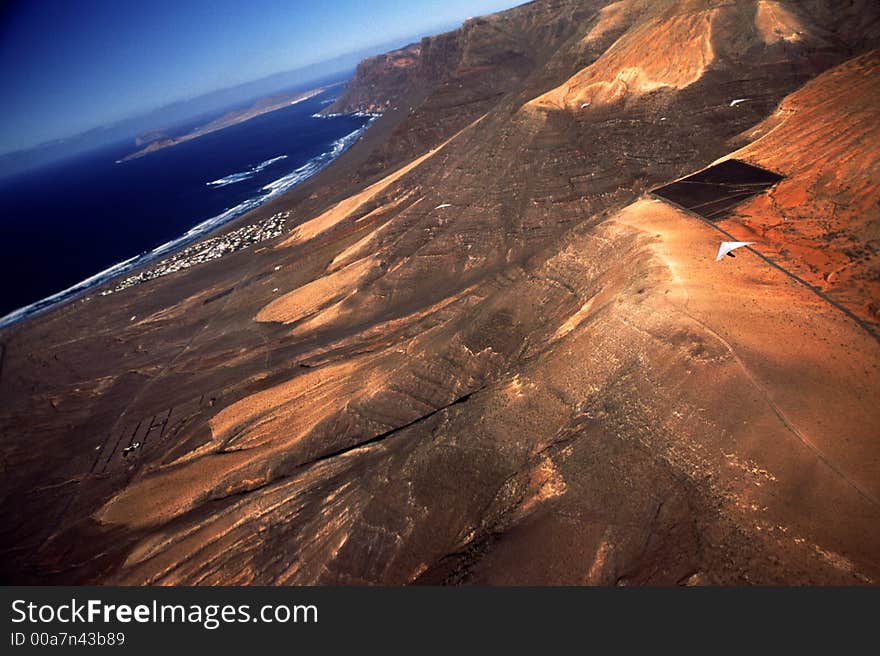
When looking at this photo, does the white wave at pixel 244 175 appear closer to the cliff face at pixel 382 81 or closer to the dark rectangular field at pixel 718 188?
the cliff face at pixel 382 81

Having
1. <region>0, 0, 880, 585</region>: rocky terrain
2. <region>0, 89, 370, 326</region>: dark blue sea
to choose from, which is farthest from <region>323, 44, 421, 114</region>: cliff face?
<region>0, 0, 880, 585</region>: rocky terrain

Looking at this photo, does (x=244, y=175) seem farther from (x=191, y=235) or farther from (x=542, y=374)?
(x=542, y=374)

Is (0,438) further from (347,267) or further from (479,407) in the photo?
(479,407)

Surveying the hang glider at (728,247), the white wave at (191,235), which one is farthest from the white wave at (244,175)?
the hang glider at (728,247)

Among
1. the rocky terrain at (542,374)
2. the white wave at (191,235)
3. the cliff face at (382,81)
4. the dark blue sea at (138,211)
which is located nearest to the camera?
the rocky terrain at (542,374)

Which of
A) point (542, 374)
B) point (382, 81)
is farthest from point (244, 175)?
point (542, 374)

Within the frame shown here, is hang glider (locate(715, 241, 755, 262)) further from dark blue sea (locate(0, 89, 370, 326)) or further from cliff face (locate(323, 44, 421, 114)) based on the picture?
cliff face (locate(323, 44, 421, 114))
